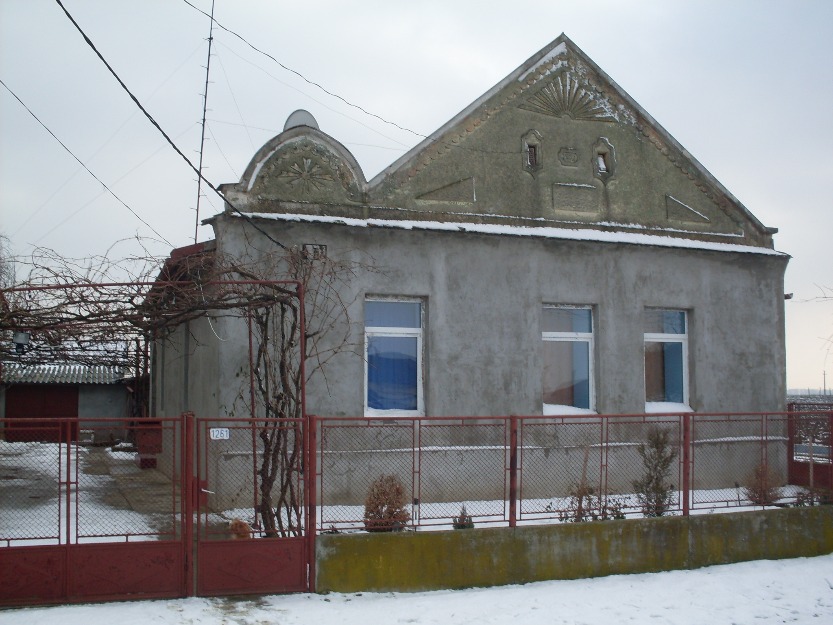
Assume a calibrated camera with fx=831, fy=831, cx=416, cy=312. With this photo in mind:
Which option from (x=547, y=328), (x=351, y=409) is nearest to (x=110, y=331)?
(x=351, y=409)

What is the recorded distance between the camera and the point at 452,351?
12.2 meters

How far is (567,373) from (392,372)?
9.81ft

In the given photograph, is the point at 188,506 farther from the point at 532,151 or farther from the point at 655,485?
the point at 532,151

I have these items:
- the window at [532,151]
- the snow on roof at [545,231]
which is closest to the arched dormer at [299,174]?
the snow on roof at [545,231]

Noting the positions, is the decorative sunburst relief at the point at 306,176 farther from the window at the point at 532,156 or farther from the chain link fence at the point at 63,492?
the chain link fence at the point at 63,492

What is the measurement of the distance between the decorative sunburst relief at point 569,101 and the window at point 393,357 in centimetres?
387

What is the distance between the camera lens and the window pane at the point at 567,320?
43.1ft

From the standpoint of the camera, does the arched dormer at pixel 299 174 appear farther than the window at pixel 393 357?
No

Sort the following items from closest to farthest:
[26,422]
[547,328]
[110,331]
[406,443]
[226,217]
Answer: [26,422]
[110,331]
[226,217]
[406,443]
[547,328]

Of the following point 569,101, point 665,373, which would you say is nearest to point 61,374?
point 569,101

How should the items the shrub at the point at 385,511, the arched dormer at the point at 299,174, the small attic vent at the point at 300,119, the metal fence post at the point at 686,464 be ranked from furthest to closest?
the small attic vent at the point at 300,119 → the arched dormer at the point at 299,174 → the metal fence post at the point at 686,464 → the shrub at the point at 385,511

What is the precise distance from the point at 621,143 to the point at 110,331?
8695 mm

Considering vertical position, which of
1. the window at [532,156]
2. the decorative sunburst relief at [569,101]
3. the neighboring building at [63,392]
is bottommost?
the neighboring building at [63,392]

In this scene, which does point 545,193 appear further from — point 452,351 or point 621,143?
point 452,351
